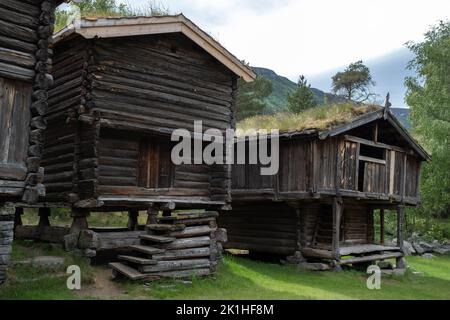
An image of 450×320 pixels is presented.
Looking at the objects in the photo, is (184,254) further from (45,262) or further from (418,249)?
(418,249)

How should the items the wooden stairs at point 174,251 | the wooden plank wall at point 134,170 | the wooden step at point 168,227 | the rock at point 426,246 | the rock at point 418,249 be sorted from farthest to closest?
the rock at point 426,246
the rock at point 418,249
the wooden plank wall at point 134,170
the wooden step at point 168,227
the wooden stairs at point 174,251

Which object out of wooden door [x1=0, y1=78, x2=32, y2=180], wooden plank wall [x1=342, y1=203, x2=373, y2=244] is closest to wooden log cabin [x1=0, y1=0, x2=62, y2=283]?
wooden door [x1=0, y1=78, x2=32, y2=180]

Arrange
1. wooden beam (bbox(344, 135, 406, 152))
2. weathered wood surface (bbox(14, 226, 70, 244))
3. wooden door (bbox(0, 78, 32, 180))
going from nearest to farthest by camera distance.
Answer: wooden door (bbox(0, 78, 32, 180))
weathered wood surface (bbox(14, 226, 70, 244))
wooden beam (bbox(344, 135, 406, 152))

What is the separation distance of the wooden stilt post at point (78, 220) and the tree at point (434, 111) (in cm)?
2379

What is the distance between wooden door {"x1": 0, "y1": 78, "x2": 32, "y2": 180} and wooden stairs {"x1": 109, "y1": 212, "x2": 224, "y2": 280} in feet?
11.5

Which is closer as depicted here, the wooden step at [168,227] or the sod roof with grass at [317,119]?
the wooden step at [168,227]

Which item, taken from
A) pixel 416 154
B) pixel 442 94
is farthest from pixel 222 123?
pixel 442 94

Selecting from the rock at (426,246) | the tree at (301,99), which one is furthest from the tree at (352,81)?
the rock at (426,246)

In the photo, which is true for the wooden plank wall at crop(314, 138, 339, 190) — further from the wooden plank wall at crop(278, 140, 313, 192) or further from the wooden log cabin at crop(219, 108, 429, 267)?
the wooden plank wall at crop(278, 140, 313, 192)

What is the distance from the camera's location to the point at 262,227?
65.4 ft

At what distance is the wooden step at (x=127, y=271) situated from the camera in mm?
10938

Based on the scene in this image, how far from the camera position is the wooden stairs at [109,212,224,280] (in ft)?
37.1

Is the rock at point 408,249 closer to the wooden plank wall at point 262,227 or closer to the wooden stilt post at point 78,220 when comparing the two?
the wooden plank wall at point 262,227
